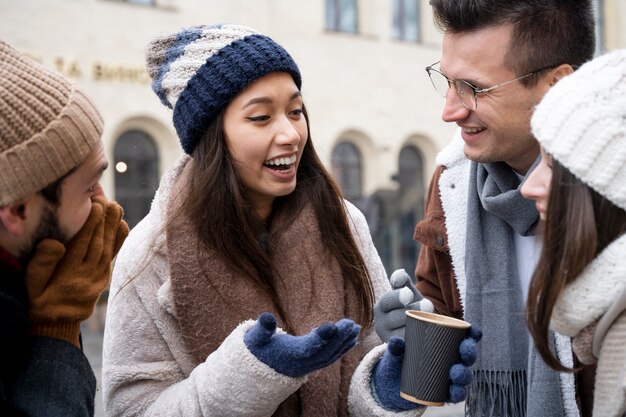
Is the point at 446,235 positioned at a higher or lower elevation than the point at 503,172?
lower

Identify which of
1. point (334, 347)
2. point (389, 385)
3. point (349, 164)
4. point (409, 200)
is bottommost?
point (409, 200)

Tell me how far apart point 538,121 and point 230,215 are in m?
0.96

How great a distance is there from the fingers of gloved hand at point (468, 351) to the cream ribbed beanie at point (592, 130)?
502 millimetres

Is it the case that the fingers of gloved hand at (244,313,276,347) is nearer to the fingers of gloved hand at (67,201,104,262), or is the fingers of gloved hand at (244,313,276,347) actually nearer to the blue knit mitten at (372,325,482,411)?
the blue knit mitten at (372,325,482,411)

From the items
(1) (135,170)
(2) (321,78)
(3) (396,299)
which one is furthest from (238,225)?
(2) (321,78)

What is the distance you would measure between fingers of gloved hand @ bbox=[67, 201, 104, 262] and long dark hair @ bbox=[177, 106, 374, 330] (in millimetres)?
348

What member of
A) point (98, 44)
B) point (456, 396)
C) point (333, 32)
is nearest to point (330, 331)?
point (456, 396)

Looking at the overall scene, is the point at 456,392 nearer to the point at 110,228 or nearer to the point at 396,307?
the point at 396,307

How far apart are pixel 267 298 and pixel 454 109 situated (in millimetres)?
816

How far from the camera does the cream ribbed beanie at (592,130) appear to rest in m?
1.67

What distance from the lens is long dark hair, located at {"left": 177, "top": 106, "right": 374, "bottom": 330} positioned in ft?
7.50

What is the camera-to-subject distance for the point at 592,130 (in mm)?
1681

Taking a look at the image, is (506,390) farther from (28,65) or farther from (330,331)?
(28,65)

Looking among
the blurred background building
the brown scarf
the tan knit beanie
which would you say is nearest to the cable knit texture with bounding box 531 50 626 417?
the brown scarf
